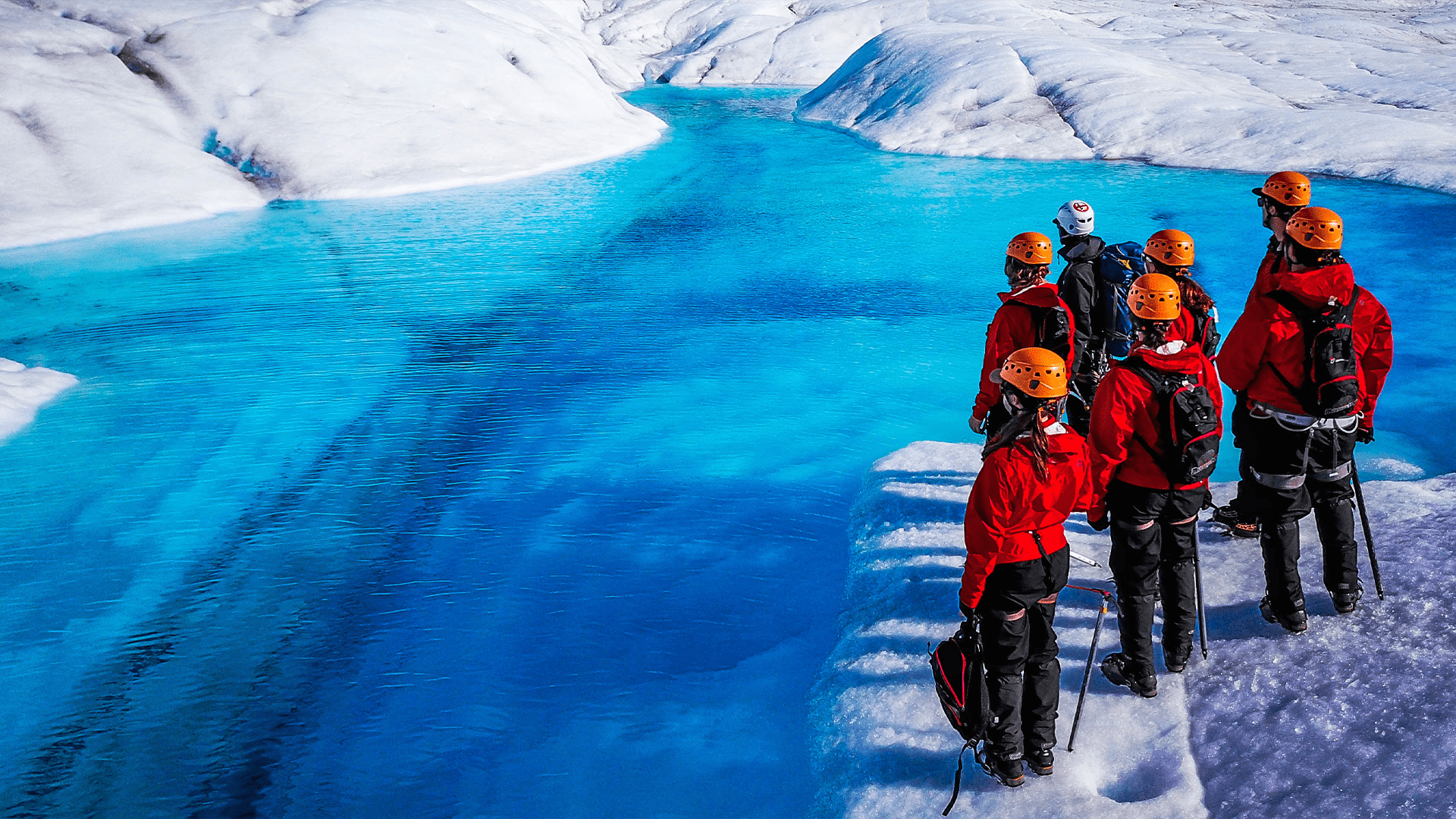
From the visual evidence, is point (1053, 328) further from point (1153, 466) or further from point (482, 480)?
point (482, 480)

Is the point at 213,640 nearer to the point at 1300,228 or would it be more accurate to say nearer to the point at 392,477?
the point at 392,477

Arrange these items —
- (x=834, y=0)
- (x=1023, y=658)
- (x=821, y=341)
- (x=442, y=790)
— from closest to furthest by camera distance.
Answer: (x=1023, y=658) → (x=442, y=790) → (x=821, y=341) → (x=834, y=0)

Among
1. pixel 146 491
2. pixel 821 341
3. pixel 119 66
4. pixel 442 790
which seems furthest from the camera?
pixel 119 66

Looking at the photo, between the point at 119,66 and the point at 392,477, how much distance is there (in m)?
18.1

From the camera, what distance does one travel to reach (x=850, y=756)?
4336 millimetres

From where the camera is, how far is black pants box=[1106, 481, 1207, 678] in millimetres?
4039

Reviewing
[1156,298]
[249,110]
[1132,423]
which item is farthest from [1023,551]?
[249,110]

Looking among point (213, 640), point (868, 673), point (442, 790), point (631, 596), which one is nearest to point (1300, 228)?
point (868, 673)

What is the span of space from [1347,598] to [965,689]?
214 centimetres

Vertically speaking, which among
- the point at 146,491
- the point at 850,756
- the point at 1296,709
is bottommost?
the point at 146,491

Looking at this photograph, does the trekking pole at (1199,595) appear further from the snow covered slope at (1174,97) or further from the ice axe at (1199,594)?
the snow covered slope at (1174,97)

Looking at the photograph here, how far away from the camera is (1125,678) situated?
14.3ft

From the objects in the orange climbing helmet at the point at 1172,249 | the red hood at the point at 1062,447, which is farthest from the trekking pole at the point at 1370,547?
the red hood at the point at 1062,447

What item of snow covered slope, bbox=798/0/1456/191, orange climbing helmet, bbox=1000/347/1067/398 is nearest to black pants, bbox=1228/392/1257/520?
orange climbing helmet, bbox=1000/347/1067/398
